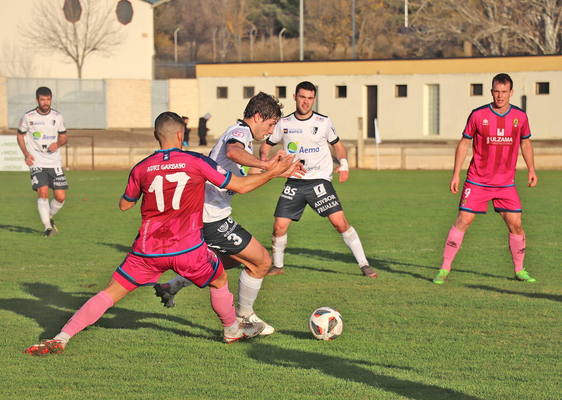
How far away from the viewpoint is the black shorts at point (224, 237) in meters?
8.12

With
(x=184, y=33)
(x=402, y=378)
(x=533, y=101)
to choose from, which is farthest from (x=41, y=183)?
(x=184, y=33)

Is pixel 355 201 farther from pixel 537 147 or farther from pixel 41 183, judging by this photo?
pixel 537 147

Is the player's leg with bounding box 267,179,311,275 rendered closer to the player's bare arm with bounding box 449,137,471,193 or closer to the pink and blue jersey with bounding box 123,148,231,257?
the player's bare arm with bounding box 449,137,471,193

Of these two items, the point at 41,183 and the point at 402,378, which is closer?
the point at 402,378

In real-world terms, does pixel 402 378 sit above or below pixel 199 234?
below

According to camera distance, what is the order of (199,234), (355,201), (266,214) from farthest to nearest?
(355,201) < (266,214) < (199,234)

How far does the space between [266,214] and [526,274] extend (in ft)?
30.5

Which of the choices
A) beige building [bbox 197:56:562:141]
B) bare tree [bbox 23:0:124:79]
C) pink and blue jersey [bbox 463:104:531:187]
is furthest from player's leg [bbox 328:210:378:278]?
bare tree [bbox 23:0:124:79]

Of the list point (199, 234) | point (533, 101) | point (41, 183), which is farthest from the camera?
point (533, 101)

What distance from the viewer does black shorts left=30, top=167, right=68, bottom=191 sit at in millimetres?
15961

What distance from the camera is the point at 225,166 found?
8.34 m

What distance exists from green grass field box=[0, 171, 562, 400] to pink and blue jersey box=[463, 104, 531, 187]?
118 centimetres

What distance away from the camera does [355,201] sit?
72.1 ft

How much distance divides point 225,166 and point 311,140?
11.0ft
